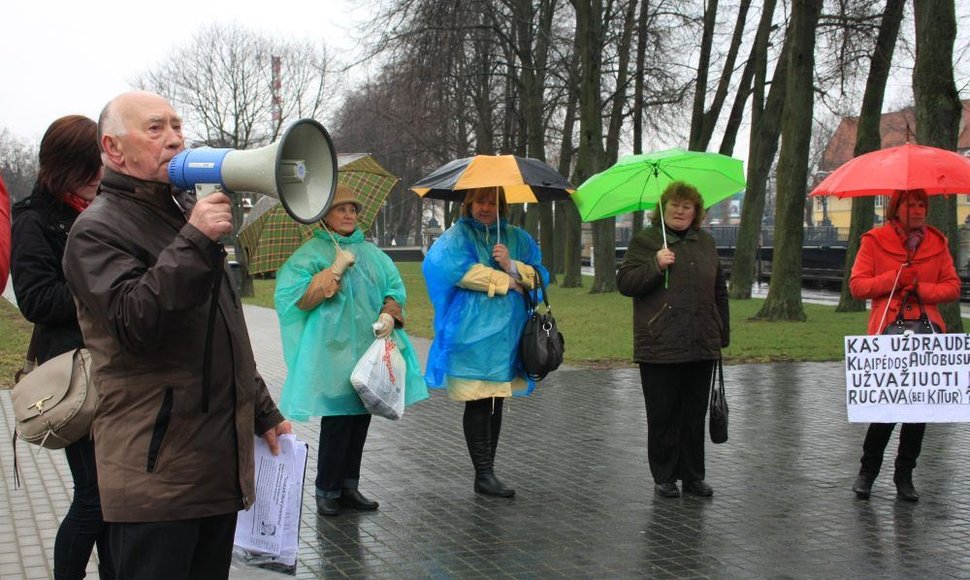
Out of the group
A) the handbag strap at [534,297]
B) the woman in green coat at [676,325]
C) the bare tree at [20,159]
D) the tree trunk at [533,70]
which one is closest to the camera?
the woman in green coat at [676,325]

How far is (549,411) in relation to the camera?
10.4 meters

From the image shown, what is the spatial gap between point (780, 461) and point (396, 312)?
3095mm

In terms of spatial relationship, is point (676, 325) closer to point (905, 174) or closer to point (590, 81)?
point (905, 174)

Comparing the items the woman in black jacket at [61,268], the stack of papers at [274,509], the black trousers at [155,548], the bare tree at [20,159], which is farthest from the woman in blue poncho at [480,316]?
the bare tree at [20,159]

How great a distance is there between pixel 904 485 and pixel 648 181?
7.84 feet

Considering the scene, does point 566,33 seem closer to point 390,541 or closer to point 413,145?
point 413,145

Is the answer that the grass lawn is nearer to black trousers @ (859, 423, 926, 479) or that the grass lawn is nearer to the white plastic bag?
black trousers @ (859, 423, 926, 479)

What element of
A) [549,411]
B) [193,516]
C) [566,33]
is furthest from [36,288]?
[566,33]

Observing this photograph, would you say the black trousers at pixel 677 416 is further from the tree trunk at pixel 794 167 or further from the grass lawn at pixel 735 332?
the tree trunk at pixel 794 167

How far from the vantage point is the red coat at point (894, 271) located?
21.5 feet

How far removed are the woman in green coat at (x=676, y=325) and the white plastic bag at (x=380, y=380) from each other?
1428mm

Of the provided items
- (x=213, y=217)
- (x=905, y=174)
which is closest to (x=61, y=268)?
(x=213, y=217)

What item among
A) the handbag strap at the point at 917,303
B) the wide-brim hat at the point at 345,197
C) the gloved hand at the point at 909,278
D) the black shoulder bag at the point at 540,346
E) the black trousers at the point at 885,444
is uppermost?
the wide-brim hat at the point at 345,197

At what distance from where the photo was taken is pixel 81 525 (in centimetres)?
430
